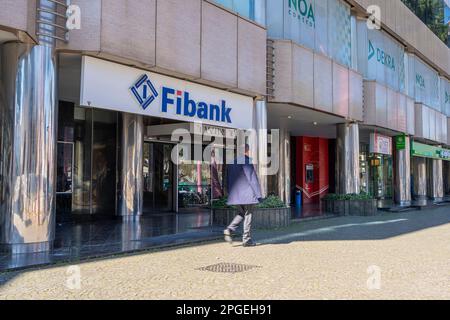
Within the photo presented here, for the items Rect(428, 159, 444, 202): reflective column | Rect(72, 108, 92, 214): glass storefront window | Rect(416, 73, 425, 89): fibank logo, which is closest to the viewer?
Rect(72, 108, 92, 214): glass storefront window

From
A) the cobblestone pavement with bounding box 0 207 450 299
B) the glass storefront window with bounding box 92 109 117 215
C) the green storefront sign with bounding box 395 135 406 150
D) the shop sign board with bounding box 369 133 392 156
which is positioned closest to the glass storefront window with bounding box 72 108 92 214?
the glass storefront window with bounding box 92 109 117 215

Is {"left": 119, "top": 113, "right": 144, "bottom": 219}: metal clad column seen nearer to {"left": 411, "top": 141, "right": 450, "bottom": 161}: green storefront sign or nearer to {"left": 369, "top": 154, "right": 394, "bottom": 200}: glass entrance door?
{"left": 411, "top": 141, "right": 450, "bottom": 161}: green storefront sign

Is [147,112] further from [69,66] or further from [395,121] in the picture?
[395,121]

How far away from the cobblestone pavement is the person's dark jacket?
95 cm

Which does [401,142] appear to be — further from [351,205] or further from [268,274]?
[268,274]

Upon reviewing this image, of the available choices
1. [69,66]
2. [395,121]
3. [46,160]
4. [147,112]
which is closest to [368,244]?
[147,112]

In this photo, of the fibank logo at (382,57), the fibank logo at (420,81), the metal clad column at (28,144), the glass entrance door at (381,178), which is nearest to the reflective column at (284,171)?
the fibank logo at (382,57)

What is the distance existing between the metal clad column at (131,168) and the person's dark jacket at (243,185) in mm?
5923

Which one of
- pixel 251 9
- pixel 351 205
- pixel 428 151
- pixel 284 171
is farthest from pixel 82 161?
pixel 428 151

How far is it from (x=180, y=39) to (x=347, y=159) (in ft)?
34.9

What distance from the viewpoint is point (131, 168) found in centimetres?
1536

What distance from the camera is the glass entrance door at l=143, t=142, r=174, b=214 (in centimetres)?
1764

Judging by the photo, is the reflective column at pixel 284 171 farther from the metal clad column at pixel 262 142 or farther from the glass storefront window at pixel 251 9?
the glass storefront window at pixel 251 9

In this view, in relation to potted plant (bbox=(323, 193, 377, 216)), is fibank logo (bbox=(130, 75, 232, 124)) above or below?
above
